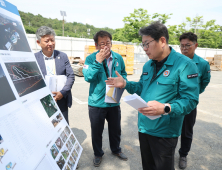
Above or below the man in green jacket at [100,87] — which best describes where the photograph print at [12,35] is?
above

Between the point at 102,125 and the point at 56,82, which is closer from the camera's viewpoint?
the point at 56,82

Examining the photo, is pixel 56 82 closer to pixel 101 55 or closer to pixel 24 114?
pixel 101 55

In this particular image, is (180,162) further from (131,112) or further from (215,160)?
Result: (131,112)

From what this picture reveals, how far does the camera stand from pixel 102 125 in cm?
264

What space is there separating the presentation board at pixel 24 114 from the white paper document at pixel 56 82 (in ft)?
2.44

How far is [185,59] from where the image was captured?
1.56 metres

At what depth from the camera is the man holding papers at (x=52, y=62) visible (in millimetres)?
2277

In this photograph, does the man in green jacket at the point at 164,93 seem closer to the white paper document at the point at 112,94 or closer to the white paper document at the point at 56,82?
the white paper document at the point at 112,94

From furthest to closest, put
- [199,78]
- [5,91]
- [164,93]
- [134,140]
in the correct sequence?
[134,140] → [199,78] → [164,93] → [5,91]

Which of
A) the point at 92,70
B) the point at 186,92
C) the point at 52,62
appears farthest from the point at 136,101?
the point at 52,62

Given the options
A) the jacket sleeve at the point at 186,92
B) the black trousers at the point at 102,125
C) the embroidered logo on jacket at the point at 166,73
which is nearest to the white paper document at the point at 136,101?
the jacket sleeve at the point at 186,92

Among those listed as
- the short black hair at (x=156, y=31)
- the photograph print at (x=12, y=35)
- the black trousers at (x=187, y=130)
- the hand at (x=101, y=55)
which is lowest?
the black trousers at (x=187, y=130)

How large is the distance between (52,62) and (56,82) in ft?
1.04

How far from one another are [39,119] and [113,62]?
1560mm
